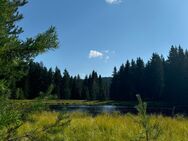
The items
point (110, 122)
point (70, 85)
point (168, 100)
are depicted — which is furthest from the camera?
point (70, 85)

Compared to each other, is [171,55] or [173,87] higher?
[171,55]

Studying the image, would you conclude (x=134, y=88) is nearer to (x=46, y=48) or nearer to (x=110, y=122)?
(x=110, y=122)

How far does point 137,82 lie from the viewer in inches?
3706

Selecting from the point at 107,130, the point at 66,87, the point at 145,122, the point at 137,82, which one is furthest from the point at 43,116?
the point at 66,87

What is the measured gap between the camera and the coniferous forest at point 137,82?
83250 mm

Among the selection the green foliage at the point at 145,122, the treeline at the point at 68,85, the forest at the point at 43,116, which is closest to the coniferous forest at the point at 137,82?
the treeline at the point at 68,85

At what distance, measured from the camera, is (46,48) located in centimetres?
334

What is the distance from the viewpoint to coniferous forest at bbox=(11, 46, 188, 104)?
273ft

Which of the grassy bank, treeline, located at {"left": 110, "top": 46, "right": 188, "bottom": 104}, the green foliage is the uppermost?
treeline, located at {"left": 110, "top": 46, "right": 188, "bottom": 104}

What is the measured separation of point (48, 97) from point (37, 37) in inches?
28.2

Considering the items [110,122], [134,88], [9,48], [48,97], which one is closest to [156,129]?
[48,97]

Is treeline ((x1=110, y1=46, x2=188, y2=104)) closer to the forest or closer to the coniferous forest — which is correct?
the coniferous forest

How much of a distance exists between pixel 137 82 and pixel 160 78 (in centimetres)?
909

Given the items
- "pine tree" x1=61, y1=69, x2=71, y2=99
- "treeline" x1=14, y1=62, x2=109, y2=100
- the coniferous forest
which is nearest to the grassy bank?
the coniferous forest
